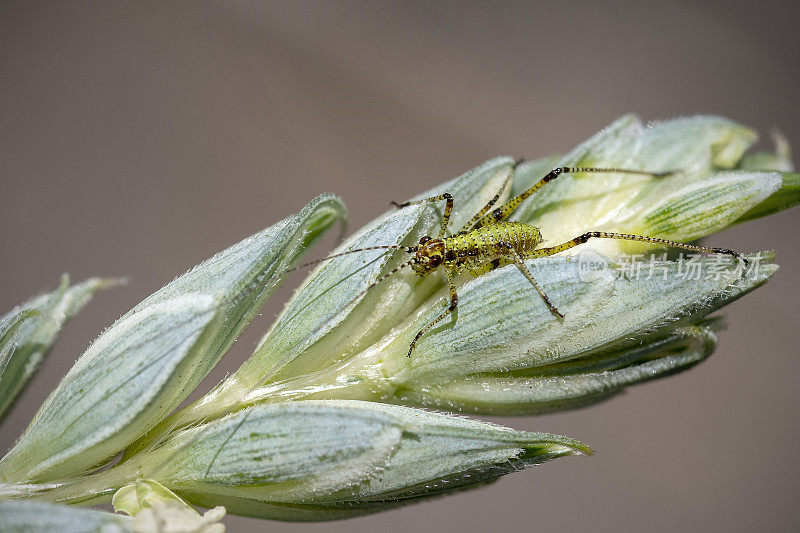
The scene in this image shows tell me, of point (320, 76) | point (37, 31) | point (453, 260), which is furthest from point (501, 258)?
point (37, 31)

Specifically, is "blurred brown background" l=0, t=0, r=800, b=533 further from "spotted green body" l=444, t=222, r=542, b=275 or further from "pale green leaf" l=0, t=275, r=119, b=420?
"pale green leaf" l=0, t=275, r=119, b=420

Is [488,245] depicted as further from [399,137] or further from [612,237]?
[399,137]

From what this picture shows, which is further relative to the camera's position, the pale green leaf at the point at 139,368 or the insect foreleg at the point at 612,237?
the insect foreleg at the point at 612,237

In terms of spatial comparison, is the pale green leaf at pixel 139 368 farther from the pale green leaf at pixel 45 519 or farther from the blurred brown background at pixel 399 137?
the blurred brown background at pixel 399 137

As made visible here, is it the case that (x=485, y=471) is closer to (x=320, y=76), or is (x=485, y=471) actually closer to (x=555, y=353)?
(x=555, y=353)

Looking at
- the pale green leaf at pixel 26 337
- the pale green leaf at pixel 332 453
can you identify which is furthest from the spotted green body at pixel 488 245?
the pale green leaf at pixel 26 337

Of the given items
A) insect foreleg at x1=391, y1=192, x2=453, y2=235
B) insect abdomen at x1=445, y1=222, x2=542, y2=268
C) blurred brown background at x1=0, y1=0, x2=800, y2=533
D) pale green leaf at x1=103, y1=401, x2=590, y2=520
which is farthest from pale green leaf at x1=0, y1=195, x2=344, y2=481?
blurred brown background at x1=0, y1=0, x2=800, y2=533

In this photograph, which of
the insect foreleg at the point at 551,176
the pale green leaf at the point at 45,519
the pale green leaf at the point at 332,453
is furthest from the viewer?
the insect foreleg at the point at 551,176
